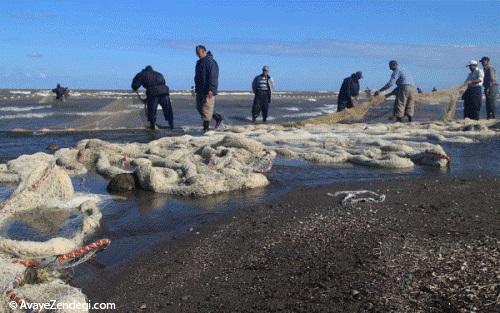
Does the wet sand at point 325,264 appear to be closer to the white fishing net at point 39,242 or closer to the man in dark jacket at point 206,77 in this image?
the white fishing net at point 39,242

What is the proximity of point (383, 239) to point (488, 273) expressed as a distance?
34.0 inches

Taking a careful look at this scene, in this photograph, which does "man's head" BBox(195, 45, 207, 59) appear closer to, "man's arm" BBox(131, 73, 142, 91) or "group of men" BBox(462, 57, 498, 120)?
"man's arm" BBox(131, 73, 142, 91)

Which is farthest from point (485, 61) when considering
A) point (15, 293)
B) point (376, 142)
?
point (15, 293)

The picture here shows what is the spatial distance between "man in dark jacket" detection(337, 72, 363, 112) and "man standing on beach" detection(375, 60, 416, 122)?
7.18ft

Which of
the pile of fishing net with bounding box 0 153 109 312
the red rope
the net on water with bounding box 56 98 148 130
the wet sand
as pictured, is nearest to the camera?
the pile of fishing net with bounding box 0 153 109 312

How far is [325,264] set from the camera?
10.5 ft

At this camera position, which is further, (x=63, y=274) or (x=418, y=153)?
(x=418, y=153)

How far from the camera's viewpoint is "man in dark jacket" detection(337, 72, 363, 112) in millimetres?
17191

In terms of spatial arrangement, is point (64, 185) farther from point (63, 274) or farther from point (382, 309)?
point (382, 309)

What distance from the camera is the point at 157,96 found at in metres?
12.9

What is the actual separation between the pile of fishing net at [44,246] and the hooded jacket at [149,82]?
7.84 meters

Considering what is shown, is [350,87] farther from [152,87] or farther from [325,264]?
[325,264]

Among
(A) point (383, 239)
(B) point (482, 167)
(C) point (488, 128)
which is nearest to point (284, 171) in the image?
(B) point (482, 167)

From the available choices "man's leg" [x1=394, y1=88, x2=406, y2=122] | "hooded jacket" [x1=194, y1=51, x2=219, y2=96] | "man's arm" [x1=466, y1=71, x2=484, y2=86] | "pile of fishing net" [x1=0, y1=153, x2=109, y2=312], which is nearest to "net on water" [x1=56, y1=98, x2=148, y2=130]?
"hooded jacket" [x1=194, y1=51, x2=219, y2=96]
